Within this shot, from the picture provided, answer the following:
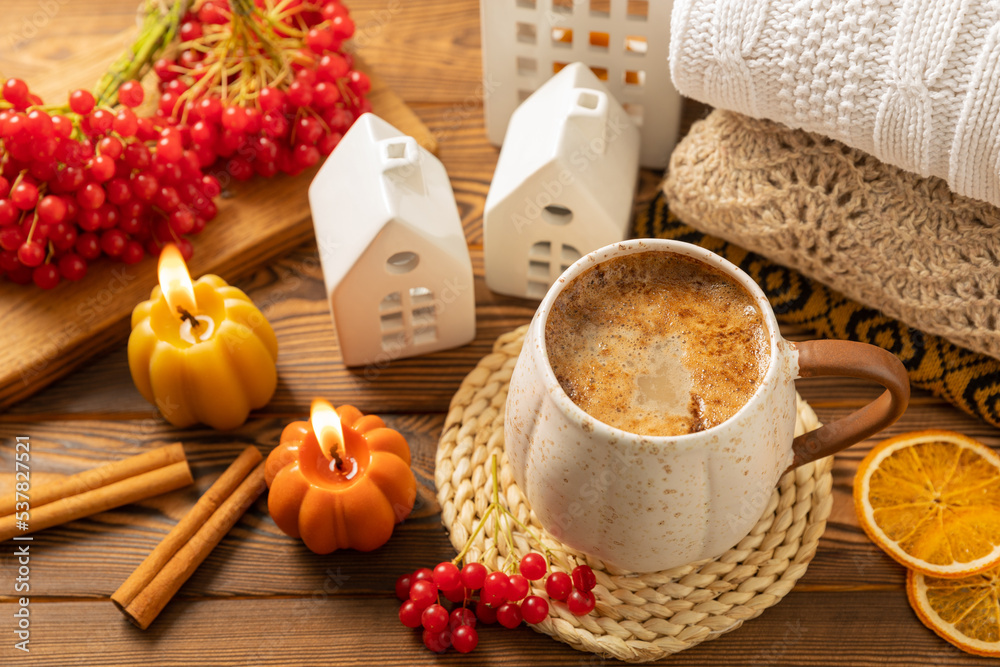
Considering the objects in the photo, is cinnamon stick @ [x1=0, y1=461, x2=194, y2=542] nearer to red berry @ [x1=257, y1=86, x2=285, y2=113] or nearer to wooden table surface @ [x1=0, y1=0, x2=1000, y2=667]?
wooden table surface @ [x1=0, y1=0, x2=1000, y2=667]

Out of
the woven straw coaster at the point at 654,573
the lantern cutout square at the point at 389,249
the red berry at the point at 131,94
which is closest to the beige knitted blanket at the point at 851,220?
the woven straw coaster at the point at 654,573

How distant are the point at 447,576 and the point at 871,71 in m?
0.51

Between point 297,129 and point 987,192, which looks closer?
point 987,192

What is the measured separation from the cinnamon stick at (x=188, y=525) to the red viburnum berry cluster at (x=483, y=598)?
0.20 meters

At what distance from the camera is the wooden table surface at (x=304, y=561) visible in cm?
70

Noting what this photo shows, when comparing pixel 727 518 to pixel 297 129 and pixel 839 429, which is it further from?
pixel 297 129

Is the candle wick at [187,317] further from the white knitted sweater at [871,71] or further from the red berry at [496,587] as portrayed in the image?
the white knitted sweater at [871,71]

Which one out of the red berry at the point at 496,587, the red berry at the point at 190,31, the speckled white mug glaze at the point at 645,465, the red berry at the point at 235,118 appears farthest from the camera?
the red berry at the point at 190,31

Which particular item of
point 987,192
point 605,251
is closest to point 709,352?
point 605,251

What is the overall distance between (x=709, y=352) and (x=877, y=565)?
10.9 inches

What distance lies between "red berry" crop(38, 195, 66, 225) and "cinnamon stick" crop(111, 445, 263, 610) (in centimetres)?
28

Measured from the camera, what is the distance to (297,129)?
93 centimetres

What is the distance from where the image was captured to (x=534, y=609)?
67 cm

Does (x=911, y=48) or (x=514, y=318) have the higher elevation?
(x=911, y=48)
